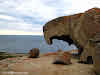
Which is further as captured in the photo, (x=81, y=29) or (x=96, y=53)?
(x=81, y=29)

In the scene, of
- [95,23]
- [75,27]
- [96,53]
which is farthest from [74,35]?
[96,53]

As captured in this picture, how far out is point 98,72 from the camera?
8.77 metres

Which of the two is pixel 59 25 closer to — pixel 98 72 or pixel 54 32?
pixel 54 32

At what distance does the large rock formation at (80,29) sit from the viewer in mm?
13180

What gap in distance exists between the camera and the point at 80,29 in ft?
50.2

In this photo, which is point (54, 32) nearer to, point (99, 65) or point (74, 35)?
point (74, 35)

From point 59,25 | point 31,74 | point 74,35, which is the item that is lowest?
point 31,74

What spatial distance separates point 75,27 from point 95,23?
3166mm

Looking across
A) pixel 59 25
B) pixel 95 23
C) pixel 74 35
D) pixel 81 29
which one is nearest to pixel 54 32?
pixel 59 25

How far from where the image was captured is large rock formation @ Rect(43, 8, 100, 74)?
13180 millimetres

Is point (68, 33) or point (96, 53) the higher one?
point (68, 33)

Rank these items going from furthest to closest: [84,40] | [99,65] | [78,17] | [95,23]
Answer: [78,17] < [84,40] < [95,23] < [99,65]

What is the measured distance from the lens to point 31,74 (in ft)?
29.2

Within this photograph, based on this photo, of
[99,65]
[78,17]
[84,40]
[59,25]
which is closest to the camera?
[99,65]
